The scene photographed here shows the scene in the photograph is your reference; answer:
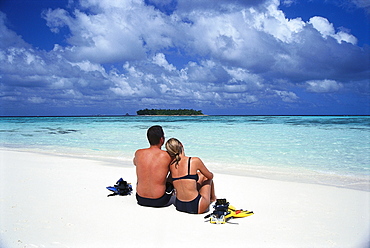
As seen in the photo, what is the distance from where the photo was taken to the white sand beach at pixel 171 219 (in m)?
3.40

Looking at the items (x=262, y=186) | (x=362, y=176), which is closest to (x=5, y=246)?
(x=262, y=186)

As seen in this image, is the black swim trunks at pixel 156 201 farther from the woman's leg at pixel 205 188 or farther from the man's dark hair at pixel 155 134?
the man's dark hair at pixel 155 134

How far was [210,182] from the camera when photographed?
4.44 metres

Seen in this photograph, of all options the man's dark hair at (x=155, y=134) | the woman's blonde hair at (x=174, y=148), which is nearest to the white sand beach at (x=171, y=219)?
the woman's blonde hair at (x=174, y=148)

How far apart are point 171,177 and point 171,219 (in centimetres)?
68

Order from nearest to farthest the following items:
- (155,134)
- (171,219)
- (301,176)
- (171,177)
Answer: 1. (171,219)
2. (155,134)
3. (171,177)
4. (301,176)

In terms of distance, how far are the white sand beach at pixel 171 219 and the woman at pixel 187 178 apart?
0.49 feet

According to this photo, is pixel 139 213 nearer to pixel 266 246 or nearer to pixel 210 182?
pixel 210 182

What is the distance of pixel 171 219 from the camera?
13.3 feet

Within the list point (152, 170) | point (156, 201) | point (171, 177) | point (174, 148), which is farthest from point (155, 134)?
point (156, 201)

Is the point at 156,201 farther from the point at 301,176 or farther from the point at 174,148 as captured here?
the point at 301,176

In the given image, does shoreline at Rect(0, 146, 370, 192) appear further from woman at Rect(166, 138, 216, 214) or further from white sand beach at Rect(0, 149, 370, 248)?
woman at Rect(166, 138, 216, 214)

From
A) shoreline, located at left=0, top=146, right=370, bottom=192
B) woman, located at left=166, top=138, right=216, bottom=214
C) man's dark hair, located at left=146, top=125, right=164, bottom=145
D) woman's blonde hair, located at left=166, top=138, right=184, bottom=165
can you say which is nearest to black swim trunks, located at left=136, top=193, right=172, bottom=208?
woman, located at left=166, top=138, right=216, bottom=214

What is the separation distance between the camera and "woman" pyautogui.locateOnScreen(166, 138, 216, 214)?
417 cm
